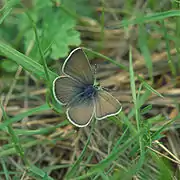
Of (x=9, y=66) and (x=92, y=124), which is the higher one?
(x=9, y=66)

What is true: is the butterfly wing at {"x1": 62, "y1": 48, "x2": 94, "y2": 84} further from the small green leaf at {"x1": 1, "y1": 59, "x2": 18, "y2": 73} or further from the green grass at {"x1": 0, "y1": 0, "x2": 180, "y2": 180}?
the small green leaf at {"x1": 1, "y1": 59, "x2": 18, "y2": 73}

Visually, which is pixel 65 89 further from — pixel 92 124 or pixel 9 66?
pixel 9 66

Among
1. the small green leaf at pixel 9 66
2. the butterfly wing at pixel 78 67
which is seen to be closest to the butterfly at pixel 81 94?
the butterfly wing at pixel 78 67

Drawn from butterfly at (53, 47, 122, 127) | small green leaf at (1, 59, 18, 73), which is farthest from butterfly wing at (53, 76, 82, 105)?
small green leaf at (1, 59, 18, 73)

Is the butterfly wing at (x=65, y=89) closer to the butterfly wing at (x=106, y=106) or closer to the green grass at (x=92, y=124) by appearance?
the green grass at (x=92, y=124)

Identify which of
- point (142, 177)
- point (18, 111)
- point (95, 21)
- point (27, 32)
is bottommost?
point (142, 177)

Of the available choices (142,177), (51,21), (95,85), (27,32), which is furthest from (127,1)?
(142,177)

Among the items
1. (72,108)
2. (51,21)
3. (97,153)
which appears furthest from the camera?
(51,21)

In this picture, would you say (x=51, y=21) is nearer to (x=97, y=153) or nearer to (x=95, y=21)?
(x=95, y=21)

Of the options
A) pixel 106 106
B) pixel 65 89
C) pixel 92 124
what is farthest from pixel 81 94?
pixel 92 124
